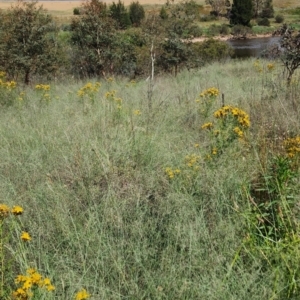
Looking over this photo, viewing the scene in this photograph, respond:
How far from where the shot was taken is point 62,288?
67.2 inches

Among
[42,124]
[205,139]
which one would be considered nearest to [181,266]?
[205,139]

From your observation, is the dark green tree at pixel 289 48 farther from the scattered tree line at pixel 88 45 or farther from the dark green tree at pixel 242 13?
the dark green tree at pixel 242 13

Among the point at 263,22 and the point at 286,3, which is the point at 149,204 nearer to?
the point at 263,22

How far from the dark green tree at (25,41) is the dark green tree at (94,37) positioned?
133 cm

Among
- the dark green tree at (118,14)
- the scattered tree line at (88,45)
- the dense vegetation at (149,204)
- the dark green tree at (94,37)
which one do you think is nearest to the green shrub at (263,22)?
the dark green tree at (118,14)

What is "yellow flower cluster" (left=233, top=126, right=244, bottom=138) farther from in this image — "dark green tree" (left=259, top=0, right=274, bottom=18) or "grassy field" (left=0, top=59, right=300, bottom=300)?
"dark green tree" (left=259, top=0, right=274, bottom=18)

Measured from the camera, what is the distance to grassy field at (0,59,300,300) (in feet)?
5.49

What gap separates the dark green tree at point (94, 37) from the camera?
37.1 ft

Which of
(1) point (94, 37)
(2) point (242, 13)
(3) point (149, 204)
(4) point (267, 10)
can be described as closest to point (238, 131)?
(3) point (149, 204)

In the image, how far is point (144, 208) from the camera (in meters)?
2.23

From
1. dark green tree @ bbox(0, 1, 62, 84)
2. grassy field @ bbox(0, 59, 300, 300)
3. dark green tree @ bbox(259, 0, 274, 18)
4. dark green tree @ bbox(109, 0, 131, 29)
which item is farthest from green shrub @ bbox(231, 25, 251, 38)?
grassy field @ bbox(0, 59, 300, 300)

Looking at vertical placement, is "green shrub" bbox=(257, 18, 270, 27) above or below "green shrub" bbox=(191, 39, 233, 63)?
above

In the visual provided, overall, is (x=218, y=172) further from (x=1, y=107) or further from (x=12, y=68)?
(x=12, y=68)

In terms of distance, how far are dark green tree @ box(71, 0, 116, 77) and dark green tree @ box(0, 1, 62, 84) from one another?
1.33 meters
